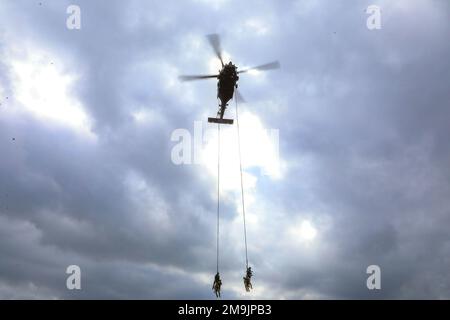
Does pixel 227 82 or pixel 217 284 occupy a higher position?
pixel 227 82

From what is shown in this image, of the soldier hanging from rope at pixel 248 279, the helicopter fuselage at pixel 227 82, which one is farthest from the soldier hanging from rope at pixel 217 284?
the helicopter fuselage at pixel 227 82

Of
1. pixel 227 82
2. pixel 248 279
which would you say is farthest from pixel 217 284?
pixel 227 82

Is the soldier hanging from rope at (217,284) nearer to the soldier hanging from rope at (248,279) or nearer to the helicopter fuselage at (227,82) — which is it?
the soldier hanging from rope at (248,279)

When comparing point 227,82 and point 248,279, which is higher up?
point 227,82

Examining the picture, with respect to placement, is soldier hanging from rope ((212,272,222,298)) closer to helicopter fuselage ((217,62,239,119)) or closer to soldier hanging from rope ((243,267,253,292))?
soldier hanging from rope ((243,267,253,292))

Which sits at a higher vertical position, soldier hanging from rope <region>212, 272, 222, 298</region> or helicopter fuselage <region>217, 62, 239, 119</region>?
helicopter fuselage <region>217, 62, 239, 119</region>

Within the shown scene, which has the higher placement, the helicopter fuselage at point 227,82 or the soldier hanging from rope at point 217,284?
the helicopter fuselage at point 227,82

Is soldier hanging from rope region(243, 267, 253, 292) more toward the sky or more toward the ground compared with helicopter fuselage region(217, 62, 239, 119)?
more toward the ground

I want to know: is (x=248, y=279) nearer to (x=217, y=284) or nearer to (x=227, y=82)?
(x=217, y=284)

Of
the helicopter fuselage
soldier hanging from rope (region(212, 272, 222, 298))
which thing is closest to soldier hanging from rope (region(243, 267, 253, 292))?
soldier hanging from rope (region(212, 272, 222, 298))
